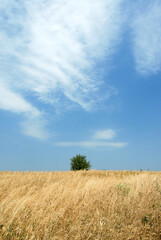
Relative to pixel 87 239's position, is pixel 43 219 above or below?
above

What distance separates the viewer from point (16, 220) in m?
4.30

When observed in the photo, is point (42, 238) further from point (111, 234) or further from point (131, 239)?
point (131, 239)

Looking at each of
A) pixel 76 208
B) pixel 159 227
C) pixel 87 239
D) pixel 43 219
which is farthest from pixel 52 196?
pixel 159 227

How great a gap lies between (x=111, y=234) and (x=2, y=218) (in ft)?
7.71

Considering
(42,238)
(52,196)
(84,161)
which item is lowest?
(42,238)

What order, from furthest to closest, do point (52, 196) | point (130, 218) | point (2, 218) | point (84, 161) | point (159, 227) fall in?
1. point (84, 161)
2. point (52, 196)
3. point (130, 218)
4. point (159, 227)
5. point (2, 218)

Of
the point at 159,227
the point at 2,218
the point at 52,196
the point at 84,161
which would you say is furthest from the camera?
the point at 84,161

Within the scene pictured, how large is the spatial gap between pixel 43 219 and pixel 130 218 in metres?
2.16

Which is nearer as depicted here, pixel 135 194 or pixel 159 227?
pixel 159 227

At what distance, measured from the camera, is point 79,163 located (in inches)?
1035

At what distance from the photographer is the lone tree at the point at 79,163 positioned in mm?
26091

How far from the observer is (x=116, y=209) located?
5406 mm

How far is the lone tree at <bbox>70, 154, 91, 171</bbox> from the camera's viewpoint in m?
26.1

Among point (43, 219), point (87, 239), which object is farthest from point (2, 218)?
point (87, 239)
